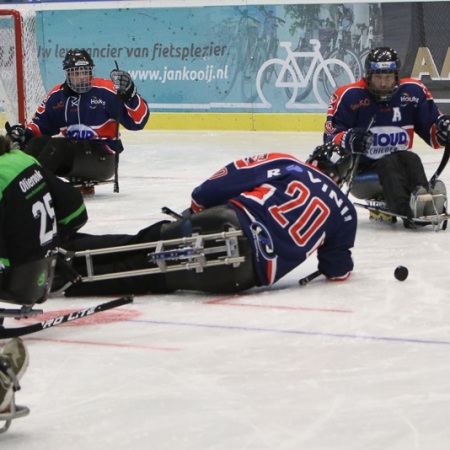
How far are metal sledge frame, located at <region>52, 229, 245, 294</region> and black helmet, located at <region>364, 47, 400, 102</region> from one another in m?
2.21

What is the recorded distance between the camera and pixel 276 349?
3846mm

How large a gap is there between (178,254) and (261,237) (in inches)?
12.2

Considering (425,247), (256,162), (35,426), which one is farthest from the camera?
(425,247)

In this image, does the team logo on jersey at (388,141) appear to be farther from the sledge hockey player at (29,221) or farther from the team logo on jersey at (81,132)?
the sledge hockey player at (29,221)

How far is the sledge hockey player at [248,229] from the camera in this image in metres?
4.54

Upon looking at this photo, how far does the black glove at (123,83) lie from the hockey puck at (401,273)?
3.14 meters

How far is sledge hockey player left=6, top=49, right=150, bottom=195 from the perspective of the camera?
7969 millimetres

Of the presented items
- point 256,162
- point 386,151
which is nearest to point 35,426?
point 256,162

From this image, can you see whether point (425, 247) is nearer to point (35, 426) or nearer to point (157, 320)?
point (157, 320)

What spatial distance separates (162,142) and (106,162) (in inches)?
116

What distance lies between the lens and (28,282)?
382 centimetres

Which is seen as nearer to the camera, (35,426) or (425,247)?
(35,426)

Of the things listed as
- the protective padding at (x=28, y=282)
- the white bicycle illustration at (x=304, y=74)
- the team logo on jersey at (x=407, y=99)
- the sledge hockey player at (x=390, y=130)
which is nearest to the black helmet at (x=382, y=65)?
the sledge hockey player at (x=390, y=130)

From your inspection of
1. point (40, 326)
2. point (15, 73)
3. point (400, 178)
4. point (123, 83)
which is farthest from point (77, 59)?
point (40, 326)
